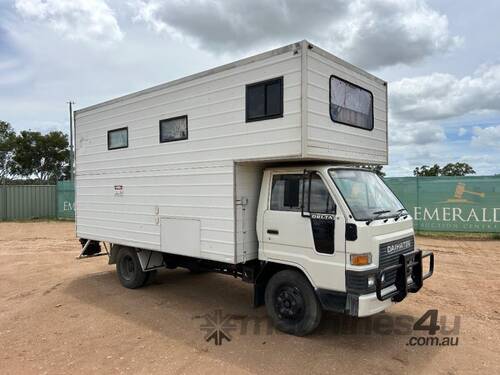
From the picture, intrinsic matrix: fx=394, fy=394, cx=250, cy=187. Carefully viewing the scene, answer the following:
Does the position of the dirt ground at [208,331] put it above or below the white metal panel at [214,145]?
below

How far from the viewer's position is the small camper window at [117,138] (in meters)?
7.14

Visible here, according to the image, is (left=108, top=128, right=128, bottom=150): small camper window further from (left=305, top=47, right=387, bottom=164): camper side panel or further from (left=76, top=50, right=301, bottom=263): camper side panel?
(left=305, top=47, right=387, bottom=164): camper side panel

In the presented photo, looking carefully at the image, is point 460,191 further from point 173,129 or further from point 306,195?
point 173,129

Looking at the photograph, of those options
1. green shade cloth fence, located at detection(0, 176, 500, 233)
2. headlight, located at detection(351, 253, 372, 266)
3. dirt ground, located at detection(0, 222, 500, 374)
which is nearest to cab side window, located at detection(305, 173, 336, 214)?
headlight, located at detection(351, 253, 372, 266)

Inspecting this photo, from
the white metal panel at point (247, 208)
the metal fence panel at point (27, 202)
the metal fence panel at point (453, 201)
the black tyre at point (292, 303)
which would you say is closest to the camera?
the black tyre at point (292, 303)

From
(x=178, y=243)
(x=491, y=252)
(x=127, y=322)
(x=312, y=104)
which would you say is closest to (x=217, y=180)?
(x=178, y=243)

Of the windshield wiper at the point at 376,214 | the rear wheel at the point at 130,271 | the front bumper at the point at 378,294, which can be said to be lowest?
the rear wheel at the point at 130,271

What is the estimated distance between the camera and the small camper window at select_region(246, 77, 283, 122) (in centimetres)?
489

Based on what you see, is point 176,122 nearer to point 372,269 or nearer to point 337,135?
point 337,135

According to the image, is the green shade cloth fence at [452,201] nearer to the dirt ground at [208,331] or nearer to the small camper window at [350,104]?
the dirt ground at [208,331]

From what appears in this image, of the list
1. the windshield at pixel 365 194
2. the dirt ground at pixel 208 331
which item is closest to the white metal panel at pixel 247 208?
the dirt ground at pixel 208 331

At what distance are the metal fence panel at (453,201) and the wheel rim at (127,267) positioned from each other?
9.92 metres

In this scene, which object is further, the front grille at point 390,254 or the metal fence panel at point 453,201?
→ the metal fence panel at point 453,201

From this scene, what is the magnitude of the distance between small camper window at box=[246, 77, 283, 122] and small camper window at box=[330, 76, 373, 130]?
27.8 inches
